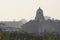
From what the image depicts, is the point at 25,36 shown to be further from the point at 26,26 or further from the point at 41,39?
the point at 26,26

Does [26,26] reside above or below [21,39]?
above

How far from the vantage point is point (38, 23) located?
73.4 meters

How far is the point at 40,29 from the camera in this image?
72250 millimetres

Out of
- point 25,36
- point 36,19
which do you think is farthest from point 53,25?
point 25,36

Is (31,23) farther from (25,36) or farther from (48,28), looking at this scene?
(25,36)

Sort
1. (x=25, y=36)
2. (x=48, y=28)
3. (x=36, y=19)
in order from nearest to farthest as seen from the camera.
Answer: (x=25, y=36) → (x=48, y=28) → (x=36, y=19)

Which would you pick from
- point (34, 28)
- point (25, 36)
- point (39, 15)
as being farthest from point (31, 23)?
point (25, 36)

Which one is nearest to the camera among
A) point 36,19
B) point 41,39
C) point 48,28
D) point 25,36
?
point 41,39

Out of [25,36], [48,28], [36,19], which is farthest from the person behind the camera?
[36,19]

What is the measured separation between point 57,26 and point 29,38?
29997 millimetres

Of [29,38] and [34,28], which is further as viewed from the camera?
[34,28]

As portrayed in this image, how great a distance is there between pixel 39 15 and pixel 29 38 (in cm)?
3515

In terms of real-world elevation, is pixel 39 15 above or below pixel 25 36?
above

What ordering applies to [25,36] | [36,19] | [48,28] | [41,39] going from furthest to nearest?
[36,19] → [48,28] → [25,36] → [41,39]
